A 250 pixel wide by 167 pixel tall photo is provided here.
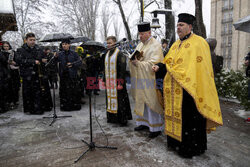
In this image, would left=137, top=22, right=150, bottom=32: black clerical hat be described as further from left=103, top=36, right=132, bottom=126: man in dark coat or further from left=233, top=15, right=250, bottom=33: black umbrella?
left=233, top=15, right=250, bottom=33: black umbrella

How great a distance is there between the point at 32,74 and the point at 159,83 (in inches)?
149

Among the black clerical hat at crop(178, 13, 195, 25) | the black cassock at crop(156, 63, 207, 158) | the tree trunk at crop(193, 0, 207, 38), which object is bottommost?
the black cassock at crop(156, 63, 207, 158)

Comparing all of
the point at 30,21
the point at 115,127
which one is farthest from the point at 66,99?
the point at 30,21

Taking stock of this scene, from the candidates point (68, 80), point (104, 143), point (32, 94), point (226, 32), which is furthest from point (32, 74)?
point (226, 32)

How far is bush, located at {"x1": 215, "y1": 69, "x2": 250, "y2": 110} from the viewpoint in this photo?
573cm

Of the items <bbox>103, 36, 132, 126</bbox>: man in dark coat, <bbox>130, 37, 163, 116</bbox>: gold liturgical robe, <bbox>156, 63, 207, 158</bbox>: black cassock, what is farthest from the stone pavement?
<bbox>130, 37, 163, 116</bbox>: gold liturgical robe

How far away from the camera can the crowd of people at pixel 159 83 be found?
2.62 m

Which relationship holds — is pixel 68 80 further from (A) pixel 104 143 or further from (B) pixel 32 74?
(A) pixel 104 143

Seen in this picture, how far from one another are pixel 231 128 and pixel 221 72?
10.8ft

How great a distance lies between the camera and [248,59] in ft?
13.8

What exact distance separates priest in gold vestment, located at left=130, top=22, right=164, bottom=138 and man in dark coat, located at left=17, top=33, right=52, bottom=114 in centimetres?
309

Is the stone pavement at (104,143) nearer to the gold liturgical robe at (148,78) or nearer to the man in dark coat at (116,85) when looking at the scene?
the man in dark coat at (116,85)

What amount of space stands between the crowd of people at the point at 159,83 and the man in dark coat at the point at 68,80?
0.05 meters

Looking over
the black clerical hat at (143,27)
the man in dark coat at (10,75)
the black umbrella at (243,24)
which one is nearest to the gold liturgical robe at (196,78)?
the black clerical hat at (143,27)
